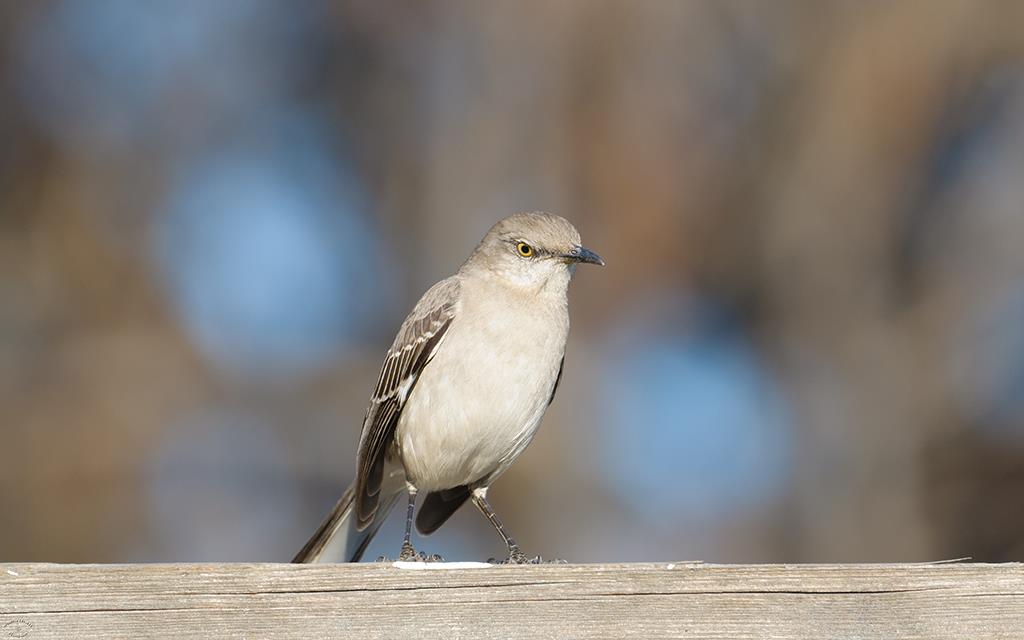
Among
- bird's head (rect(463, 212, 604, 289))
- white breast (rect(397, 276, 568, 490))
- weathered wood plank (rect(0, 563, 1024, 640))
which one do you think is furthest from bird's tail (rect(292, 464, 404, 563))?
weathered wood plank (rect(0, 563, 1024, 640))

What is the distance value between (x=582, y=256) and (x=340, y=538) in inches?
57.6

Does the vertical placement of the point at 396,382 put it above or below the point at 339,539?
above

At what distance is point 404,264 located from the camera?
11.8 m

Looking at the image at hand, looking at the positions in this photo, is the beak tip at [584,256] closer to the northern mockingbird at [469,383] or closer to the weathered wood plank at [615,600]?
the northern mockingbird at [469,383]

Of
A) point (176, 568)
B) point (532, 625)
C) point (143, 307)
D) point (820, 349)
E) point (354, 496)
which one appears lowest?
point (820, 349)

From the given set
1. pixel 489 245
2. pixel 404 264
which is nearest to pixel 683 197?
pixel 404 264

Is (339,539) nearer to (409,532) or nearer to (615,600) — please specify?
(409,532)

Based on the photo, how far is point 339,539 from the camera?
5.22m

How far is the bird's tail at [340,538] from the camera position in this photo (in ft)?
16.8

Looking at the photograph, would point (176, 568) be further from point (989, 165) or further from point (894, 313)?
point (989, 165)

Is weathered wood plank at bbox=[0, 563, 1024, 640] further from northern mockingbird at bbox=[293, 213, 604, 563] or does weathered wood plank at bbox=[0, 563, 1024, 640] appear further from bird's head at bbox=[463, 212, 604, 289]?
bird's head at bbox=[463, 212, 604, 289]

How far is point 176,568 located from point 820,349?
28.9 feet

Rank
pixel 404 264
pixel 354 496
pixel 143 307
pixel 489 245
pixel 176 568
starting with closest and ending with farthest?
1. pixel 176 568
2. pixel 354 496
3. pixel 489 245
4. pixel 143 307
5. pixel 404 264

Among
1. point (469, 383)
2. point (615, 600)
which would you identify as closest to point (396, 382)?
point (469, 383)
